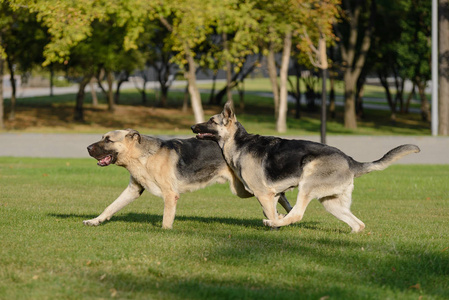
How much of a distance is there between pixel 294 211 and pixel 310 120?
42.1m

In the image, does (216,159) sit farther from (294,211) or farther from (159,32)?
(159,32)

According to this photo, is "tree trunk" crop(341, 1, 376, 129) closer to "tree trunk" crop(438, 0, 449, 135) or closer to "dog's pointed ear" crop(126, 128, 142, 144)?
→ "tree trunk" crop(438, 0, 449, 135)

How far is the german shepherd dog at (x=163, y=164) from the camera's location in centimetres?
934

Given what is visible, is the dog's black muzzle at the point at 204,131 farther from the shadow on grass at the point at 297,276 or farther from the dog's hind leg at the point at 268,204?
the shadow on grass at the point at 297,276

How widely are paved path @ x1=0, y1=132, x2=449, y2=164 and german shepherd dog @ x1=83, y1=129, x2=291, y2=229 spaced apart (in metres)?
13.8

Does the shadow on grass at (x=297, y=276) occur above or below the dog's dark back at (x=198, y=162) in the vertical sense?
below

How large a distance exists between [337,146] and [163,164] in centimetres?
1734

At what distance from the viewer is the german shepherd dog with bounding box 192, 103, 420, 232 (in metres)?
8.76

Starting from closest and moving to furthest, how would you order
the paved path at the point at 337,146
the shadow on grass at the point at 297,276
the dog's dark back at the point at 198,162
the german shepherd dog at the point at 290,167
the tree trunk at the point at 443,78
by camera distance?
the shadow on grass at the point at 297,276, the german shepherd dog at the point at 290,167, the dog's dark back at the point at 198,162, the paved path at the point at 337,146, the tree trunk at the point at 443,78

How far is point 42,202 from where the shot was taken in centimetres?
1252

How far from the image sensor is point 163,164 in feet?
Answer: 31.0

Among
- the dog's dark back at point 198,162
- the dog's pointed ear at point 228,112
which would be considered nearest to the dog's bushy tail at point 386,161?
the dog's pointed ear at point 228,112

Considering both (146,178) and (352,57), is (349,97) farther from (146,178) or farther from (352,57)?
(146,178)

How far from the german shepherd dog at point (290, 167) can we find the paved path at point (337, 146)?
1396 cm
